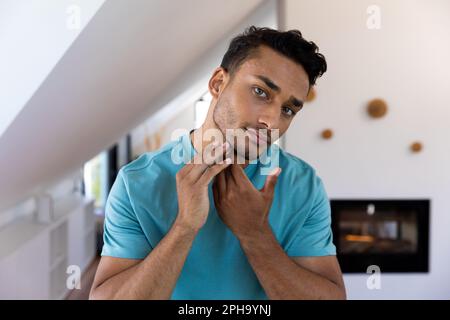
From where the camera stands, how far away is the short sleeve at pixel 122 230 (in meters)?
0.62

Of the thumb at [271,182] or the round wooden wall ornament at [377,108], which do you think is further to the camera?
the round wooden wall ornament at [377,108]

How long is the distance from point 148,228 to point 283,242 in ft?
0.62

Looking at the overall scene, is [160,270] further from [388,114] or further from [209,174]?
[388,114]

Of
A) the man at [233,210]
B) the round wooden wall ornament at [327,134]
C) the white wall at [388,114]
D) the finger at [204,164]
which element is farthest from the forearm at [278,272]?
the round wooden wall ornament at [327,134]

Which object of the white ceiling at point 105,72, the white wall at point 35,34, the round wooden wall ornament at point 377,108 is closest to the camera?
the white wall at point 35,34

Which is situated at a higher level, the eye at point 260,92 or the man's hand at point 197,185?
the eye at point 260,92

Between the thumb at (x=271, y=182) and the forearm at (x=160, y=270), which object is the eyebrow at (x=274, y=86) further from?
the forearm at (x=160, y=270)

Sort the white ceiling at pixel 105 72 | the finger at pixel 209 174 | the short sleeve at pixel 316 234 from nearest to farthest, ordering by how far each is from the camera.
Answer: the finger at pixel 209 174 < the short sleeve at pixel 316 234 < the white ceiling at pixel 105 72

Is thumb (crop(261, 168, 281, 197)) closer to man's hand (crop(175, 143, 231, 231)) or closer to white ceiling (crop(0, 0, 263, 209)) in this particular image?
man's hand (crop(175, 143, 231, 231))

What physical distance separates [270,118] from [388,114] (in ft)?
3.30

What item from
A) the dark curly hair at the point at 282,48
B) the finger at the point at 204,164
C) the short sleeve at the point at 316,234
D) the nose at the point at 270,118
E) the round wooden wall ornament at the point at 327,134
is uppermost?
the round wooden wall ornament at the point at 327,134

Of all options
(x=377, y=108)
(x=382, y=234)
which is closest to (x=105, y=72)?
(x=377, y=108)

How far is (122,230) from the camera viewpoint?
24.7 inches

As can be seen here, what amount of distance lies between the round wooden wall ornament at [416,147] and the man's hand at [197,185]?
41.9 inches
